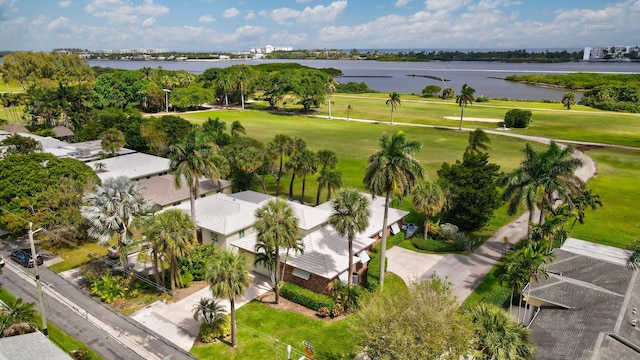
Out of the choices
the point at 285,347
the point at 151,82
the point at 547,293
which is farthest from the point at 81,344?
the point at 151,82

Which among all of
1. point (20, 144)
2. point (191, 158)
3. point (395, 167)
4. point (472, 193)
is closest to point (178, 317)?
point (191, 158)

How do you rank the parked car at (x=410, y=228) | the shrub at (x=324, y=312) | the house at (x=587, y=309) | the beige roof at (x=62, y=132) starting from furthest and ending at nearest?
the beige roof at (x=62, y=132) < the parked car at (x=410, y=228) < the shrub at (x=324, y=312) < the house at (x=587, y=309)

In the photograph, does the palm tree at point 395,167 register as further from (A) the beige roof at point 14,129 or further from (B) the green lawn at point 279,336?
(A) the beige roof at point 14,129

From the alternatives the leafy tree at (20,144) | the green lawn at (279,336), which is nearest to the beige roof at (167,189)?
the green lawn at (279,336)

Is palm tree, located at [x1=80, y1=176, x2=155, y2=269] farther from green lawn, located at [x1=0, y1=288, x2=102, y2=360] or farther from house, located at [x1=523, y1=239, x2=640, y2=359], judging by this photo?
house, located at [x1=523, y1=239, x2=640, y2=359]

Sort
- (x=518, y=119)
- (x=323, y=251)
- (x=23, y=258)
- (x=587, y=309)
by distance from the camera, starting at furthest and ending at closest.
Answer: (x=518, y=119), (x=23, y=258), (x=323, y=251), (x=587, y=309)

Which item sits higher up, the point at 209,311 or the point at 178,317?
the point at 209,311

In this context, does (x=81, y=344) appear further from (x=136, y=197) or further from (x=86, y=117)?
(x=86, y=117)

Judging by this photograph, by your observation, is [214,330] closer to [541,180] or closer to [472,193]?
[472,193]
